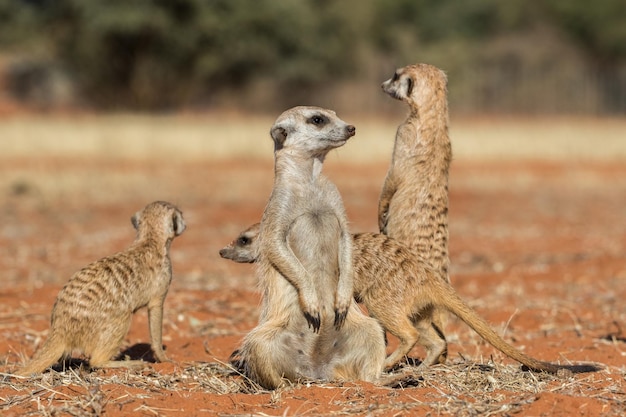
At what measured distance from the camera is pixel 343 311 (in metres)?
4.08

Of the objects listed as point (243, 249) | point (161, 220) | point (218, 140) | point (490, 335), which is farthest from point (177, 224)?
point (218, 140)

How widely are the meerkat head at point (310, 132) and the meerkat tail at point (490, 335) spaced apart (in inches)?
30.8

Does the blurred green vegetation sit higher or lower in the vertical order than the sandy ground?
higher

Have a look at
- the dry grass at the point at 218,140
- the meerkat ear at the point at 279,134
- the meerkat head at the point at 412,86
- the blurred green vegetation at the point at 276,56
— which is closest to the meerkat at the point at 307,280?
the meerkat ear at the point at 279,134

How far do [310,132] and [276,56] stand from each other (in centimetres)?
2409

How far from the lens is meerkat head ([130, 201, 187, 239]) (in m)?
4.98

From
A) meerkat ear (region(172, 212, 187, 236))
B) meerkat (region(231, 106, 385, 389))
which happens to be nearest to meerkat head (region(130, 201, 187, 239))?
meerkat ear (region(172, 212, 187, 236))

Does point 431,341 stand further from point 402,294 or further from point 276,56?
point 276,56

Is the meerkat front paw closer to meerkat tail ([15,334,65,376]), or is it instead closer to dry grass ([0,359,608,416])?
dry grass ([0,359,608,416])

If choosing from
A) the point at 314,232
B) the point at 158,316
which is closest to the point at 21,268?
Result: the point at 158,316

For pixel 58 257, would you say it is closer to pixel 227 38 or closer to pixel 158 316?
pixel 158 316

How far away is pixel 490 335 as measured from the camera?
4074mm

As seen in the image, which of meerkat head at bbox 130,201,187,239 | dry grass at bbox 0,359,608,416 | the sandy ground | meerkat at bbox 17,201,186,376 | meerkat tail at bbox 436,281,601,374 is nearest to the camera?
dry grass at bbox 0,359,608,416

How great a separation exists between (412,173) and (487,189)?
1004 cm
